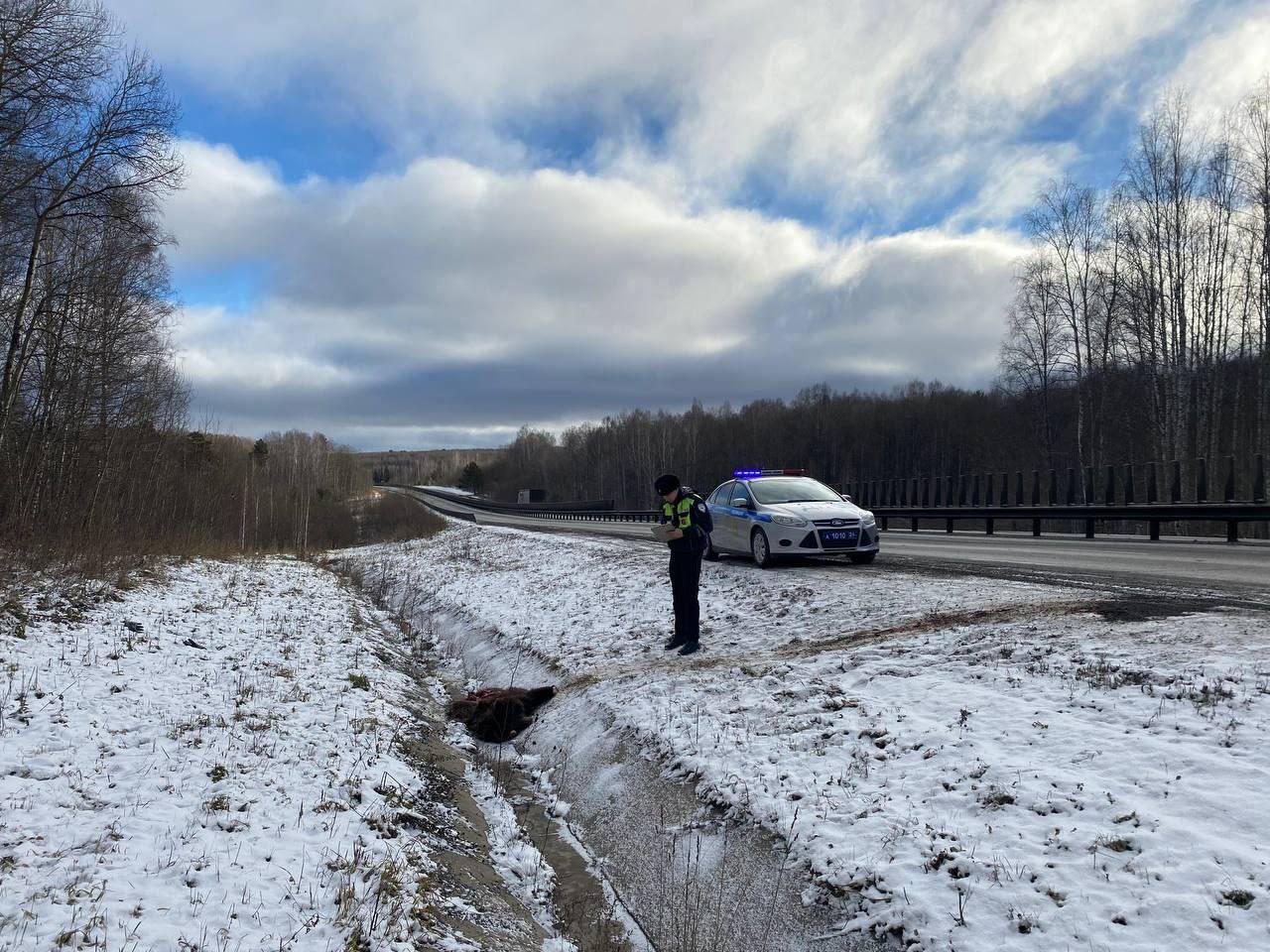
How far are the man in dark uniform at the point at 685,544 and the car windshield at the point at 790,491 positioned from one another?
4755 millimetres

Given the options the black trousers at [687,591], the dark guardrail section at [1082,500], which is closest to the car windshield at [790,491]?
the black trousers at [687,591]

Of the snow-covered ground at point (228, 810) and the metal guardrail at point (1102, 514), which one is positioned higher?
the metal guardrail at point (1102, 514)

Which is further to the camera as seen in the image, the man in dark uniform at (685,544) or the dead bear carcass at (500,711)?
the man in dark uniform at (685,544)

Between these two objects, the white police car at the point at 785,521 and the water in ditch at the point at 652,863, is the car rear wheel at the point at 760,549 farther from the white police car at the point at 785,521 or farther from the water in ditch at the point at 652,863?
the water in ditch at the point at 652,863

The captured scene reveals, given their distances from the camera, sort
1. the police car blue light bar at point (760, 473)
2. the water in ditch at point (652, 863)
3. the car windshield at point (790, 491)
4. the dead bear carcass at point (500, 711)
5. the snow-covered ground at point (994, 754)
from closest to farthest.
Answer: the snow-covered ground at point (994, 754) → the water in ditch at point (652, 863) → the dead bear carcass at point (500, 711) → the car windshield at point (790, 491) → the police car blue light bar at point (760, 473)

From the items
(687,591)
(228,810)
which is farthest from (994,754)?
(228,810)

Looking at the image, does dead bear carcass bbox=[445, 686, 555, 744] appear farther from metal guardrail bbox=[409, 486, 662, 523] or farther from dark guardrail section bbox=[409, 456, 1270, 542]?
metal guardrail bbox=[409, 486, 662, 523]

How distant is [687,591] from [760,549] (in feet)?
14.3

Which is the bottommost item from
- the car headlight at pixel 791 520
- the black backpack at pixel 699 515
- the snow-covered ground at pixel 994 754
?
the snow-covered ground at pixel 994 754

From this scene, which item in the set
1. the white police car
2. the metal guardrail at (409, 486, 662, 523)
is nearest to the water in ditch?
the white police car

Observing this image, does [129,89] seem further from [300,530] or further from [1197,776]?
[300,530]

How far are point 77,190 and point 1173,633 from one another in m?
20.4

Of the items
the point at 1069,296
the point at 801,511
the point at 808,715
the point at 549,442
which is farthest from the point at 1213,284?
the point at 549,442

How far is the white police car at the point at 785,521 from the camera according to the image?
42.7ft
